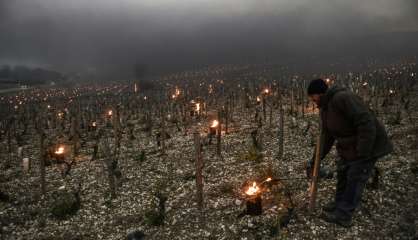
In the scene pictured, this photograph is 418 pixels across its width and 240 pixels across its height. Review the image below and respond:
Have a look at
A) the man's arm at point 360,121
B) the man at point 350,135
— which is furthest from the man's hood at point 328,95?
the man's arm at point 360,121

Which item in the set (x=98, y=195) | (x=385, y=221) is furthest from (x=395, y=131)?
(x=98, y=195)

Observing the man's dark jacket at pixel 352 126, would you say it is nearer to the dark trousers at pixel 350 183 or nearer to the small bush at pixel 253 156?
the dark trousers at pixel 350 183

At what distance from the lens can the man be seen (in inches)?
360

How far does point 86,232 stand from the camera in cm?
1361

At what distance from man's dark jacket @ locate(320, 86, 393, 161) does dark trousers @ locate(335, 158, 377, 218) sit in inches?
8.5

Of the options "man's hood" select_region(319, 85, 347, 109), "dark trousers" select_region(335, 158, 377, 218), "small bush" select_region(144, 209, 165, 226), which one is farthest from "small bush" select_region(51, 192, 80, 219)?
"man's hood" select_region(319, 85, 347, 109)

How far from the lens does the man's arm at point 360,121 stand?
9.09 m

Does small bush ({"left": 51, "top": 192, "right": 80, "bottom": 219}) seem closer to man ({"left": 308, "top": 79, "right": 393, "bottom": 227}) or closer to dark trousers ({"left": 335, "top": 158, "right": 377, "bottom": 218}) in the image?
dark trousers ({"left": 335, "top": 158, "right": 377, "bottom": 218})

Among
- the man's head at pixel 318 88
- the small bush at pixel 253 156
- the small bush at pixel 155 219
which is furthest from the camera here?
the small bush at pixel 253 156

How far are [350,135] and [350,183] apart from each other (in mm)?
1284

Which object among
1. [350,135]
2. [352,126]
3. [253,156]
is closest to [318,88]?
[352,126]

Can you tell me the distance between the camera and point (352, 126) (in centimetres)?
953

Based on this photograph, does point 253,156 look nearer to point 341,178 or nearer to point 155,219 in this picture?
point 155,219

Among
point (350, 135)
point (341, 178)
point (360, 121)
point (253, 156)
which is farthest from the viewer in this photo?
point (253, 156)
